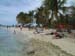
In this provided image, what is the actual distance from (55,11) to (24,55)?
77.1 ft

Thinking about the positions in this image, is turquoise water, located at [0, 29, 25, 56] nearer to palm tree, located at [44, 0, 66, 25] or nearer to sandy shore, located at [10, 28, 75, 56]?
sandy shore, located at [10, 28, 75, 56]

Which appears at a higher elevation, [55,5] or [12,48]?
[55,5]

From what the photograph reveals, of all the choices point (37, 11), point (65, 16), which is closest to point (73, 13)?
point (65, 16)

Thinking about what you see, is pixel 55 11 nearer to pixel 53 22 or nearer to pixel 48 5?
pixel 48 5

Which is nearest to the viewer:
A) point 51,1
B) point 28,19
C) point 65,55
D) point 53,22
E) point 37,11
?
point 65,55

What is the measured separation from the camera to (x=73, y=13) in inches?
1594

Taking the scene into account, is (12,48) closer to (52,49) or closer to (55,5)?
(52,49)

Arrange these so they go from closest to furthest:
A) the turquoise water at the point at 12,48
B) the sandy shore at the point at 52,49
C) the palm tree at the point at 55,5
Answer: the sandy shore at the point at 52,49 → the turquoise water at the point at 12,48 → the palm tree at the point at 55,5

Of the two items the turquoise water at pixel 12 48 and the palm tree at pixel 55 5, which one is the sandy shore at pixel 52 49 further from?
the palm tree at pixel 55 5

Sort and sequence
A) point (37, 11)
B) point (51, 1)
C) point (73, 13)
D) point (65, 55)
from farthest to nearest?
point (37, 11), point (73, 13), point (51, 1), point (65, 55)

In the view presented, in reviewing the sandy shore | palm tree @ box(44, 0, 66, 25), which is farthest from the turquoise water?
palm tree @ box(44, 0, 66, 25)

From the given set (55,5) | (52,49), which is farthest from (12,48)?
(55,5)

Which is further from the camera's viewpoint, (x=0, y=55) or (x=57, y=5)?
(x=57, y=5)

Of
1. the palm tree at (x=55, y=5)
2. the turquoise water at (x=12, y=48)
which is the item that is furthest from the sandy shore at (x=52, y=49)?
the palm tree at (x=55, y=5)
